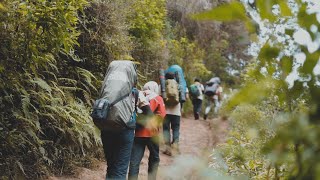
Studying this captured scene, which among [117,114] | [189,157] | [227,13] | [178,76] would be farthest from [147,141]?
[227,13]

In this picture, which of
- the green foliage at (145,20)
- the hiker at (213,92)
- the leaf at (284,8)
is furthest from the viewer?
the hiker at (213,92)

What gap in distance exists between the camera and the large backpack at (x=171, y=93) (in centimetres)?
852

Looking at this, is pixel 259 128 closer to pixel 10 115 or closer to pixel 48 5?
pixel 48 5

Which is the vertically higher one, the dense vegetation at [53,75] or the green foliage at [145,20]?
the green foliage at [145,20]

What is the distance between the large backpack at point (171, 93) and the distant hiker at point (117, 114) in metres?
3.50

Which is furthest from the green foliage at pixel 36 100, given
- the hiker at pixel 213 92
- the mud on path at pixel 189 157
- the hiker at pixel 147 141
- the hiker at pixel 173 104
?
the hiker at pixel 213 92

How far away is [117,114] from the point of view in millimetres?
4535

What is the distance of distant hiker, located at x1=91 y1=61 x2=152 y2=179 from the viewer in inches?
178

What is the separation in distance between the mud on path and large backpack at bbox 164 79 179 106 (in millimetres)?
880

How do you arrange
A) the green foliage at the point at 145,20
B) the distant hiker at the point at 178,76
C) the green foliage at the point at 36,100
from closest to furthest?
the green foliage at the point at 36,100
the distant hiker at the point at 178,76
the green foliage at the point at 145,20

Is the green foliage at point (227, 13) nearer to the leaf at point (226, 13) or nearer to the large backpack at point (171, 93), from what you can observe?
the leaf at point (226, 13)

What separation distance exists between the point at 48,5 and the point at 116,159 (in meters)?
2.09

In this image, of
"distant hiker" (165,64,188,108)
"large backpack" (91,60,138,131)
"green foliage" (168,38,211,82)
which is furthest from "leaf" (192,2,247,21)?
"green foliage" (168,38,211,82)

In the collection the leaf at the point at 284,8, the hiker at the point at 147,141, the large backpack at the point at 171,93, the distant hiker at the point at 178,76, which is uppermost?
the distant hiker at the point at 178,76
